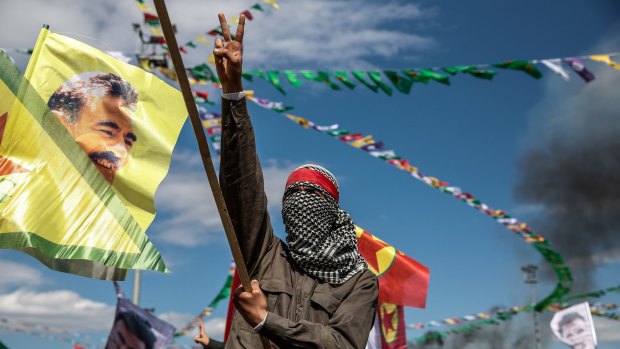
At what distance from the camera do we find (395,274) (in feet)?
27.6

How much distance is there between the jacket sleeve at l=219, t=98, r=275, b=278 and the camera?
2764 mm

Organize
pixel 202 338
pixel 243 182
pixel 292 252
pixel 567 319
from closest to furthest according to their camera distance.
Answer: pixel 243 182, pixel 292 252, pixel 202 338, pixel 567 319

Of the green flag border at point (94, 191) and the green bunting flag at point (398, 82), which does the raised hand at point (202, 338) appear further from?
the green bunting flag at point (398, 82)

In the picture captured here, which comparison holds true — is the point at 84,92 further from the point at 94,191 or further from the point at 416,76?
the point at 416,76

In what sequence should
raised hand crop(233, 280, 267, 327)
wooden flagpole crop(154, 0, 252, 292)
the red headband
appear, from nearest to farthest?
1. wooden flagpole crop(154, 0, 252, 292)
2. raised hand crop(233, 280, 267, 327)
3. the red headband

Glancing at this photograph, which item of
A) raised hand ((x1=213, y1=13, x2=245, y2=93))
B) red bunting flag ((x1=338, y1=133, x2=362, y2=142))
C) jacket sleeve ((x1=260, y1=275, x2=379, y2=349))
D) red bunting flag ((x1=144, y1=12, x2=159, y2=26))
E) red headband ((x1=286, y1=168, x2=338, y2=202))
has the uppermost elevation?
red bunting flag ((x1=144, y1=12, x2=159, y2=26))

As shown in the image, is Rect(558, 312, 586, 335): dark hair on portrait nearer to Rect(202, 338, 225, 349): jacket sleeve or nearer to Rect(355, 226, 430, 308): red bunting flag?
Rect(355, 226, 430, 308): red bunting flag

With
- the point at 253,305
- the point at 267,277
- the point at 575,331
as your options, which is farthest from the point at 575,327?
the point at 253,305

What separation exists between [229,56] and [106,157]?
147 cm

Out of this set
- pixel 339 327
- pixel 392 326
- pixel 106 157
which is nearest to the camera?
pixel 339 327

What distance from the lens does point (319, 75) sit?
1081 cm

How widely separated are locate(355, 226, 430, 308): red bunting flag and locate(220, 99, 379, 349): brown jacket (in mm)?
5393

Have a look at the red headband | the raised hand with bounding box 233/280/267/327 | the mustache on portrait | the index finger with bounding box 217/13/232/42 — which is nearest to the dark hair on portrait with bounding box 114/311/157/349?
the mustache on portrait

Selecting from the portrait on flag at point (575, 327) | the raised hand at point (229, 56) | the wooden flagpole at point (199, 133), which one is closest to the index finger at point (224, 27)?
the raised hand at point (229, 56)
